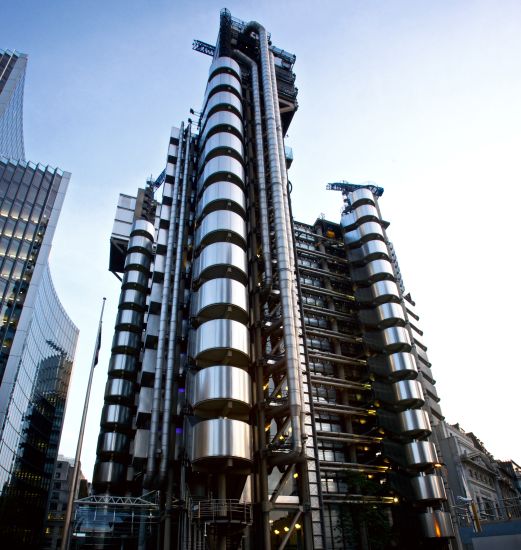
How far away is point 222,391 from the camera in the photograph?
37312mm

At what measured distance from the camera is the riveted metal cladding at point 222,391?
37.3 m

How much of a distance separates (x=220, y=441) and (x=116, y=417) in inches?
1045

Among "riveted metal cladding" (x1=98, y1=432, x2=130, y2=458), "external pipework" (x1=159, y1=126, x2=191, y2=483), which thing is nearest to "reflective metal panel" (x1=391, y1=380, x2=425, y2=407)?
"external pipework" (x1=159, y1=126, x2=191, y2=483)

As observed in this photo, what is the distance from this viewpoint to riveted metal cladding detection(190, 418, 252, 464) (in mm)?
34969

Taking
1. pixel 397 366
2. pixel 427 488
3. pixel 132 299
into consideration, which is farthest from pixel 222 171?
pixel 427 488

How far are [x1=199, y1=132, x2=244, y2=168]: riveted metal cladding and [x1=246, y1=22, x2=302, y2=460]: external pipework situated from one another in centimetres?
370

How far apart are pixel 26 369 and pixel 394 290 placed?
2526 inches

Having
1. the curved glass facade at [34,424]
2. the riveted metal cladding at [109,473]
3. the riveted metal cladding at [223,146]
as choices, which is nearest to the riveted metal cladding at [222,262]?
the riveted metal cladding at [223,146]

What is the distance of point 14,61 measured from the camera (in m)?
121

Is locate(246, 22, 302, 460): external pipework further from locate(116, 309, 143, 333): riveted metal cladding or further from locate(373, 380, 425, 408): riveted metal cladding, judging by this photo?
locate(116, 309, 143, 333): riveted metal cladding

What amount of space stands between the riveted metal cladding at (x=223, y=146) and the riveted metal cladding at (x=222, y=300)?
667 inches

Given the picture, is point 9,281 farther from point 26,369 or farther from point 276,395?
point 276,395

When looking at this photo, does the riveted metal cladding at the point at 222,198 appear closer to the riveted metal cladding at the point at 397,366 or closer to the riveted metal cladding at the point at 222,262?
the riveted metal cladding at the point at 222,262

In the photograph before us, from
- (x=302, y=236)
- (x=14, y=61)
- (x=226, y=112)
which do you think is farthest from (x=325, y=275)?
(x=14, y=61)
